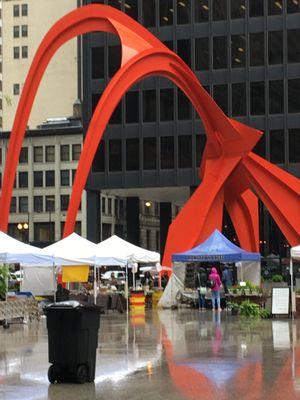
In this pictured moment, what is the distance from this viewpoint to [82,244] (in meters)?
29.9

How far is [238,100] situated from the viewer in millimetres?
Result: 59969

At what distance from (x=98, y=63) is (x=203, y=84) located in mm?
8534

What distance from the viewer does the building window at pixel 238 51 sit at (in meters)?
60.1

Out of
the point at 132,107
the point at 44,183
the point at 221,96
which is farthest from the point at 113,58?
the point at 44,183

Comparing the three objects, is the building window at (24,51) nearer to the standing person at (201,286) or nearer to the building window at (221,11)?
the building window at (221,11)

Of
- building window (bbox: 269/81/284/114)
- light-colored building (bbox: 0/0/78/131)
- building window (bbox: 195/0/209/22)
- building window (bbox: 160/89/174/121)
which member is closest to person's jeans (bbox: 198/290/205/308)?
building window (bbox: 269/81/284/114)

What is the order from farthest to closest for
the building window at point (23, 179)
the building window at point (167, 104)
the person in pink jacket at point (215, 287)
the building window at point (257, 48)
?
the building window at point (23, 179), the building window at point (167, 104), the building window at point (257, 48), the person in pink jacket at point (215, 287)

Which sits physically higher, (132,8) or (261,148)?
(132,8)

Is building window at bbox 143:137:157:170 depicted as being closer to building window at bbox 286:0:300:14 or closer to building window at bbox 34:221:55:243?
building window at bbox 286:0:300:14

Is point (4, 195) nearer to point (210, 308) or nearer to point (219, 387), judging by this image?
point (210, 308)

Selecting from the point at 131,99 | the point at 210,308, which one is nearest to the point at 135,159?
the point at 131,99

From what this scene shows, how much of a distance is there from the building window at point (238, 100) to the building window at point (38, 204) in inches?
1734

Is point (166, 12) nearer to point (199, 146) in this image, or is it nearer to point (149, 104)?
point (149, 104)

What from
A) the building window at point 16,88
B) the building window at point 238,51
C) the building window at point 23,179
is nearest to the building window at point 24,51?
the building window at point 16,88
